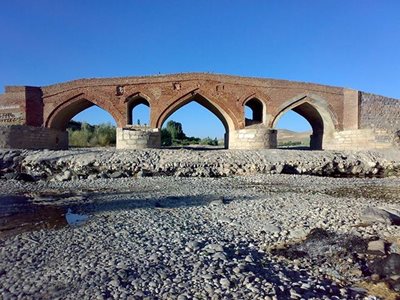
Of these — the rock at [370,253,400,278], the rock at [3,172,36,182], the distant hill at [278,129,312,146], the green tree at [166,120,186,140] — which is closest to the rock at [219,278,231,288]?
the rock at [370,253,400,278]

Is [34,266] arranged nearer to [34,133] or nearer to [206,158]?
[206,158]

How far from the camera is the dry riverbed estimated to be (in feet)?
11.4

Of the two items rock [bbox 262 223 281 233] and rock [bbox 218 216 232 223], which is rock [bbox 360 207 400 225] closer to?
rock [bbox 262 223 281 233]

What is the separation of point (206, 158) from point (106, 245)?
11.6 m

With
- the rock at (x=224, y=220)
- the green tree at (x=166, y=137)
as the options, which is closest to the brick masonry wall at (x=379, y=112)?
the rock at (x=224, y=220)

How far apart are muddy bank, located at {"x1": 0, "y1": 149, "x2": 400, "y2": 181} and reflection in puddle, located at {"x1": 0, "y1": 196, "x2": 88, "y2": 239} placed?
5461 mm

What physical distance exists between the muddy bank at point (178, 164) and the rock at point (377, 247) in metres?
10.1

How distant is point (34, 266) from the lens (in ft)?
12.9

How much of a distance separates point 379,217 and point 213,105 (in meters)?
17.9

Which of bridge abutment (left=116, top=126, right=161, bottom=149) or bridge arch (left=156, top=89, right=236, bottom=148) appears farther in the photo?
bridge arch (left=156, top=89, right=236, bottom=148)

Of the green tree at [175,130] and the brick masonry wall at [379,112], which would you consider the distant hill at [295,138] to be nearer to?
the green tree at [175,130]

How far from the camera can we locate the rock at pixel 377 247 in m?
4.66

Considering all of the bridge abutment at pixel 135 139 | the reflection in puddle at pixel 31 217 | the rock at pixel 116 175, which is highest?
the bridge abutment at pixel 135 139

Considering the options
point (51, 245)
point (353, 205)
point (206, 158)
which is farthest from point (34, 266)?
point (206, 158)
